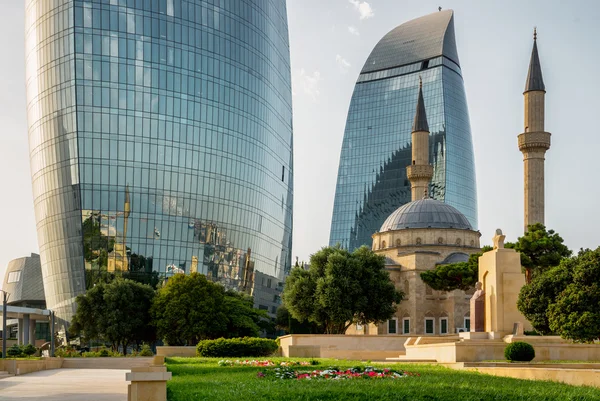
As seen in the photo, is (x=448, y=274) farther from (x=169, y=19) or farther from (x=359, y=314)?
(x=169, y=19)

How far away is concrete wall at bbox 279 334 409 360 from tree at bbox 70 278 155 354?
2101 cm

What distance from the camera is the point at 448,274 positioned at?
69062 mm

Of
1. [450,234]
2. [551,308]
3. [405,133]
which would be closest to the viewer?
[551,308]

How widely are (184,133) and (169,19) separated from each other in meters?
14.1

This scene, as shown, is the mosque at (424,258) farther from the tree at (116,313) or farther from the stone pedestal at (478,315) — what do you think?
the stone pedestal at (478,315)

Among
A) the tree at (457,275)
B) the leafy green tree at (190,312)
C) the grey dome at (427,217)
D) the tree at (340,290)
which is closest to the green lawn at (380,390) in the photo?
the tree at (340,290)

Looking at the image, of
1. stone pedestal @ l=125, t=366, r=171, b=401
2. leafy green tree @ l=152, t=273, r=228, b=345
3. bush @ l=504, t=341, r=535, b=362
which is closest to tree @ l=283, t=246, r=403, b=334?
leafy green tree @ l=152, t=273, r=228, b=345

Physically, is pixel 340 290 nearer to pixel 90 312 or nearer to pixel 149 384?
pixel 90 312

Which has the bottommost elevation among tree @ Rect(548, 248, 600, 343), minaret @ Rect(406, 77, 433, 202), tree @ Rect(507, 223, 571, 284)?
tree @ Rect(548, 248, 600, 343)

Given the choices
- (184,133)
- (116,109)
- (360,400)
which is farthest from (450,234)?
(360,400)

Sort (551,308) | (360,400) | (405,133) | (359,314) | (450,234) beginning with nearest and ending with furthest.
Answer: (360,400) < (551,308) < (359,314) < (450,234) < (405,133)

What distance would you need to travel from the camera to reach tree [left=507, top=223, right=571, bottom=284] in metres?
59.5

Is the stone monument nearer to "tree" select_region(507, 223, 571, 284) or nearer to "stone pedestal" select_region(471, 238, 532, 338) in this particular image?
"stone pedestal" select_region(471, 238, 532, 338)

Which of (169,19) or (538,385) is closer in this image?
(538,385)
